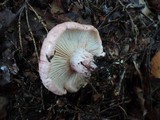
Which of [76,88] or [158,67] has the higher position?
[76,88]

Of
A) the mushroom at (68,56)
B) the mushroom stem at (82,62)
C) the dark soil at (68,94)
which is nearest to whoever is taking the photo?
the mushroom at (68,56)

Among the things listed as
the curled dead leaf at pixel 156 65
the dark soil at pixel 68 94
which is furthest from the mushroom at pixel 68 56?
the curled dead leaf at pixel 156 65

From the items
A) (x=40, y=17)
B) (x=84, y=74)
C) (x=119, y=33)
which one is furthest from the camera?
(x=119, y=33)

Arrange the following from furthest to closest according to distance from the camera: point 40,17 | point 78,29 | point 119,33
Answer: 1. point 119,33
2. point 40,17
3. point 78,29

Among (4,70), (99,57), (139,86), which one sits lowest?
(139,86)

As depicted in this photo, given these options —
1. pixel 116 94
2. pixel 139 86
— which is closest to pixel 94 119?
pixel 116 94

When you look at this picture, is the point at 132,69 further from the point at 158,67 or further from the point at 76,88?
the point at 76,88

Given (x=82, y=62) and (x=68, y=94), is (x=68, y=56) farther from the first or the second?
(x=68, y=94)

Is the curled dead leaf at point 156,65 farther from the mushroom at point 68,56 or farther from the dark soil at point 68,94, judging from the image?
the mushroom at point 68,56

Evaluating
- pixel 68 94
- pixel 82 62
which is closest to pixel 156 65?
pixel 82 62
